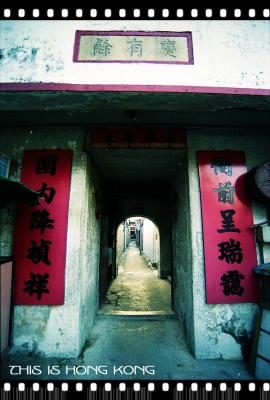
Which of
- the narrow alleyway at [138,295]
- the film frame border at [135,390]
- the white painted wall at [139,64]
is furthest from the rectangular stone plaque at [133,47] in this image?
the narrow alleyway at [138,295]

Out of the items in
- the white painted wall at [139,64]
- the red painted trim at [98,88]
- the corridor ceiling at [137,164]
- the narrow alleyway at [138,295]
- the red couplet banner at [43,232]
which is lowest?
the narrow alleyway at [138,295]

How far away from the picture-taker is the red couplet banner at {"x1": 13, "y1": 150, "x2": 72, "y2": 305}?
3.76m

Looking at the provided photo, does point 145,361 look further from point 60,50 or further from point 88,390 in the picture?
point 60,50

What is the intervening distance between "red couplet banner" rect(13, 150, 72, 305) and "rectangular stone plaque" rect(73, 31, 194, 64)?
5.63 feet

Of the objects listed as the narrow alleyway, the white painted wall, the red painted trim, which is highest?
the white painted wall

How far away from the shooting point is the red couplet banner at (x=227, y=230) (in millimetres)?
3822

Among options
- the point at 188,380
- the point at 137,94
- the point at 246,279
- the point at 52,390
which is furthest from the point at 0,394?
the point at 137,94

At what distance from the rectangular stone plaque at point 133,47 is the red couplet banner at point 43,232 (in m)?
1.72

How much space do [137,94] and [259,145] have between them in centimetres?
277

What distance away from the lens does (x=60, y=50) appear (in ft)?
10.1
